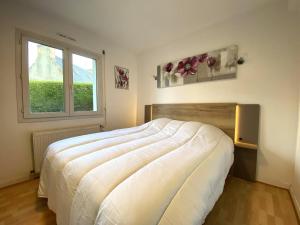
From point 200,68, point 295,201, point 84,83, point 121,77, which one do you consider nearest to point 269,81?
point 200,68

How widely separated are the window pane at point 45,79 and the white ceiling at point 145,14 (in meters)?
0.58

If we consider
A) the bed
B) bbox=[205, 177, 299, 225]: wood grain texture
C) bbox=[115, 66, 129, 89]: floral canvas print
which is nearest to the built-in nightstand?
bbox=[205, 177, 299, 225]: wood grain texture

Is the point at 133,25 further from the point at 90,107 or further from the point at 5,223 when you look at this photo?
the point at 5,223

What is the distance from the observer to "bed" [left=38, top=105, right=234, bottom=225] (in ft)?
2.18

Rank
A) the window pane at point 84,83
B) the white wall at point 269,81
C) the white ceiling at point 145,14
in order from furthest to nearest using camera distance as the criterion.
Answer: the window pane at point 84,83
the white ceiling at point 145,14
the white wall at point 269,81

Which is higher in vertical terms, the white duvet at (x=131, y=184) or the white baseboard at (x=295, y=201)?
the white duvet at (x=131, y=184)

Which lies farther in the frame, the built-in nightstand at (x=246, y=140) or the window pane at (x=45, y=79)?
the window pane at (x=45, y=79)

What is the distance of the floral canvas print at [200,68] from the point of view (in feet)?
6.99

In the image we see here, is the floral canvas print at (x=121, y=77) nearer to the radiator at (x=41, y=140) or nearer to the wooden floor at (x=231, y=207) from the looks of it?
the radiator at (x=41, y=140)

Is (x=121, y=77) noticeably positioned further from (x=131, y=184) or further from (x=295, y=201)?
(x=295, y=201)

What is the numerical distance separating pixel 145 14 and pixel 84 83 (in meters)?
1.57

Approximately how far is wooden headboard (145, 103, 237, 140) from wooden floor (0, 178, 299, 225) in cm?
75

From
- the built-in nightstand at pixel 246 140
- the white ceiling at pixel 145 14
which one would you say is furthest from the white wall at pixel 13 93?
the built-in nightstand at pixel 246 140

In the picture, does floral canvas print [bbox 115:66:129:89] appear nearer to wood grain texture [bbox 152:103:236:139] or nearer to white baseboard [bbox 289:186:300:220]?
wood grain texture [bbox 152:103:236:139]
